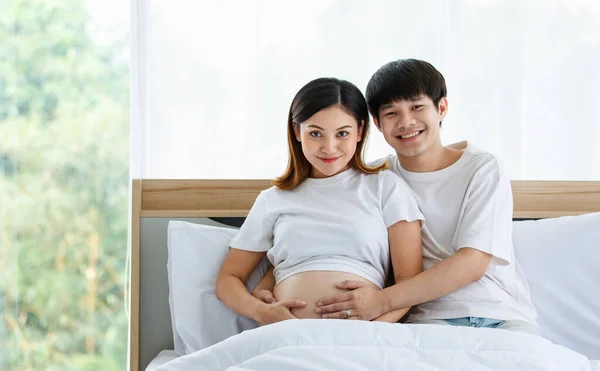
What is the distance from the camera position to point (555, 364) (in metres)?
1.22

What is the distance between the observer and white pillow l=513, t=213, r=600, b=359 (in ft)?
5.69

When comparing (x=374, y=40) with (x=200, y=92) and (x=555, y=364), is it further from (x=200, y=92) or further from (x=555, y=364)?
(x=555, y=364)

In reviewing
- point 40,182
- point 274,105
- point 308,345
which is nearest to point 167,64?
point 274,105

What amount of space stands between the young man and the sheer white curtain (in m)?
0.47

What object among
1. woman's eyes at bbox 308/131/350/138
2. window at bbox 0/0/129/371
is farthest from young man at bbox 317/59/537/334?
window at bbox 0/0/129/371

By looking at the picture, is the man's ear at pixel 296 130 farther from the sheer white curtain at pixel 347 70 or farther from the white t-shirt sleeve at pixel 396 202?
the sheer white curtain at pixel 347 70

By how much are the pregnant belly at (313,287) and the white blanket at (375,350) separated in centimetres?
25

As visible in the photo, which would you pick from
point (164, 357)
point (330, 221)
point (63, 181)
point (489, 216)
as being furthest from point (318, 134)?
point (63, 181)

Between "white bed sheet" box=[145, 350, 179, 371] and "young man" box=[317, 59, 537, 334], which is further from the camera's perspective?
"white bed sheet" box=[145, 350, 179, 371]

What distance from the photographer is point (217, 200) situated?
198 cm

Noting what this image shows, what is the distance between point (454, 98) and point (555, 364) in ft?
3.61

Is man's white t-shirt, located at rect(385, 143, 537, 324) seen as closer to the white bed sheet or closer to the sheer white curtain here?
the sheer white curtain

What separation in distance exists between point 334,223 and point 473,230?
0.30 m

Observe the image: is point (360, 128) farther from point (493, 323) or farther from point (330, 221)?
point (493, 323)
